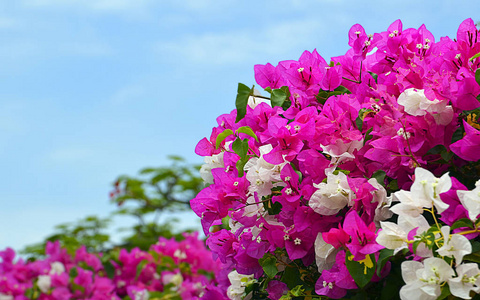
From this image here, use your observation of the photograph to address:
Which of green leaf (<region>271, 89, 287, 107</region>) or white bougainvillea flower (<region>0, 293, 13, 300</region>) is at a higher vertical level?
white bougainvillea flower (<region>0, 293, 13, 300</region>)

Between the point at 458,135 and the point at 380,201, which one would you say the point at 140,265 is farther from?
the point at 458,135

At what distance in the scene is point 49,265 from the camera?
15.0 ft

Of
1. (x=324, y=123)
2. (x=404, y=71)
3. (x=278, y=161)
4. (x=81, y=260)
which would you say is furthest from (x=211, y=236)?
(x=81, y=260)

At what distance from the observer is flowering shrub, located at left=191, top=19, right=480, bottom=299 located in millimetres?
1232

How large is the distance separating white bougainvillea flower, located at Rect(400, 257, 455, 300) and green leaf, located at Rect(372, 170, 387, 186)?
0.31 meters

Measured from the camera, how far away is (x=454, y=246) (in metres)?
1.16

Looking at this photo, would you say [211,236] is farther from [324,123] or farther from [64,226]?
[64,226]

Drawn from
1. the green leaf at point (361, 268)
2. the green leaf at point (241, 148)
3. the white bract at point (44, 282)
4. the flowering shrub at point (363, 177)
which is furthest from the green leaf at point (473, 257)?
the white bract at point (44, 282)

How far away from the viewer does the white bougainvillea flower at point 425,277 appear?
1.16 metres

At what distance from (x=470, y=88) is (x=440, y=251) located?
0.50 meters

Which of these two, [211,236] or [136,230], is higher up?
[136,230]

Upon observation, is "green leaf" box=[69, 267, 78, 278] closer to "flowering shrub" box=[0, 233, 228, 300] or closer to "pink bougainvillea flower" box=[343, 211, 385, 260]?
"flowering shrub" box=[0, 233, 228, 300]

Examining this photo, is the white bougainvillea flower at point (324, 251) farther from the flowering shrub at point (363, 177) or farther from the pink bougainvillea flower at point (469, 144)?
the pink bougainvillea flower at point (469, 144)

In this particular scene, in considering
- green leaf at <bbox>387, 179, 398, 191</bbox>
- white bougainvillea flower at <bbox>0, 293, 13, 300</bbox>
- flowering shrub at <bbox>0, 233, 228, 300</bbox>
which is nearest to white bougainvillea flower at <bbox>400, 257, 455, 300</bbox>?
green leaf at <bbox>387, 179, 398, 191</bbox>
